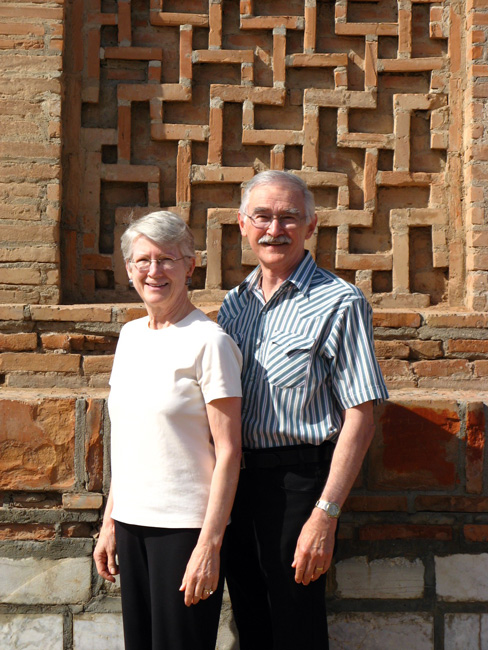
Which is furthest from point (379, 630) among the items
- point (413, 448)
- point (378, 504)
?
point (413, 448)

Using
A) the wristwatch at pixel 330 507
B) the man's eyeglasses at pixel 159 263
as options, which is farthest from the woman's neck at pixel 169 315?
the wristwatch at pixel 330 507

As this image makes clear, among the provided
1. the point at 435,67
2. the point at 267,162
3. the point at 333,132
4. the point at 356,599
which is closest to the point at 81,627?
the point at 356,599

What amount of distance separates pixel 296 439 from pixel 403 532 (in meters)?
0.83

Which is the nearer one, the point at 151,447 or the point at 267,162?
the point at 151,447

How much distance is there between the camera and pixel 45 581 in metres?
2.63

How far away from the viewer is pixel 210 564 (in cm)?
190

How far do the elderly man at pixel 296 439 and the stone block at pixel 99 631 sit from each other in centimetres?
65

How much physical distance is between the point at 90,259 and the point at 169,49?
1.06m

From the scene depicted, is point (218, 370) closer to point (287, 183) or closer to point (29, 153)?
point (287, 183)

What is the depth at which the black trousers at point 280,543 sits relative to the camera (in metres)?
2.02

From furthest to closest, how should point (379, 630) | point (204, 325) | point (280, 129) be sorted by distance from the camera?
point (280, 129) → point (379, 630) → point (204, 325)

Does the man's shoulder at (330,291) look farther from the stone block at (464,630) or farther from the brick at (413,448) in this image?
the stone block at (464,630)

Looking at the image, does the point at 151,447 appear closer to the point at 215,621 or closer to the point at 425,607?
the point at 215,621

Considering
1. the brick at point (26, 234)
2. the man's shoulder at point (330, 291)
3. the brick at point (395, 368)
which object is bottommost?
the brick at point (395, 368)
